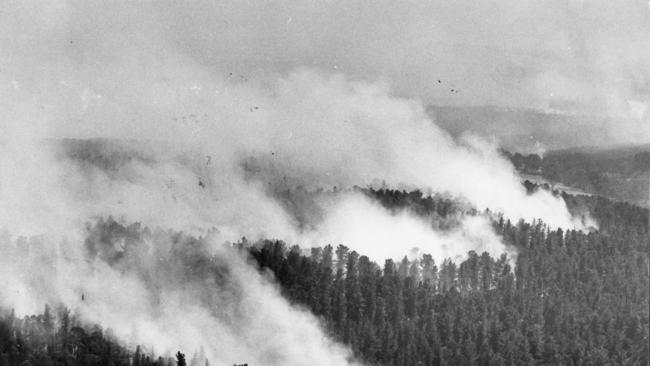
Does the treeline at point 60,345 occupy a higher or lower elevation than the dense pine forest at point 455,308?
lower

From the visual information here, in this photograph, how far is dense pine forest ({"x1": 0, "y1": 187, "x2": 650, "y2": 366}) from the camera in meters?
69.7

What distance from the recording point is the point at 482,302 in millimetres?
89312

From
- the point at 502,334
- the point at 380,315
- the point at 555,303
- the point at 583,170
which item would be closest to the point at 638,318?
the point at 555,303

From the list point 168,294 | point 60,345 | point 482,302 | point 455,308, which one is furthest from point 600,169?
point 60,345

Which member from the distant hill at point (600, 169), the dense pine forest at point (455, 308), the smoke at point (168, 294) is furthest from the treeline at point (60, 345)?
the distant hill at point (600, 169)

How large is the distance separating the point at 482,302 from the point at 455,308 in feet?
12.4

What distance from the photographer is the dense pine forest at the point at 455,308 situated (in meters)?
69.7

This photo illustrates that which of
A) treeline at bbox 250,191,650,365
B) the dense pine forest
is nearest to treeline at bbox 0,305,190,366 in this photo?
the dense pine forest

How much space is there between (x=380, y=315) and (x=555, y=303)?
60.1 ft

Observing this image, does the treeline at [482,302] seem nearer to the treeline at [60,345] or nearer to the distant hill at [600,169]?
the treeline at [60,345]

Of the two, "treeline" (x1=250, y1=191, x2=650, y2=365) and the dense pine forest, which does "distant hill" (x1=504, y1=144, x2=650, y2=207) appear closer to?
the dense pine forest

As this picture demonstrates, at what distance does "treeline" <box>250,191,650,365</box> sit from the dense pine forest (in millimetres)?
120

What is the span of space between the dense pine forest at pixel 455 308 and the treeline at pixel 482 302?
0.12m

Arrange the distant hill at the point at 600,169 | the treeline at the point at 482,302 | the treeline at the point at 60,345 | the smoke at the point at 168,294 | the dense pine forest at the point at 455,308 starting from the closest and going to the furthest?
the treeline at the point at 60,345, the dense pine forest at the point at 455,308, the smoke at the point at 168,294, the treeline at the point at 482,302, the distant hill at the point at 600,169
